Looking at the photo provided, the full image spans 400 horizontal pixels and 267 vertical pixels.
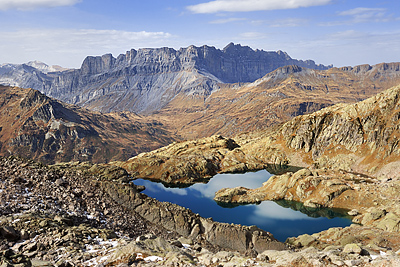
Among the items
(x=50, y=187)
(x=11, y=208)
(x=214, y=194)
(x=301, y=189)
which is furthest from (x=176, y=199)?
(x=11, y=208)

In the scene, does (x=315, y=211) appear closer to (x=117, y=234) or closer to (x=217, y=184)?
(x=217, y=184)

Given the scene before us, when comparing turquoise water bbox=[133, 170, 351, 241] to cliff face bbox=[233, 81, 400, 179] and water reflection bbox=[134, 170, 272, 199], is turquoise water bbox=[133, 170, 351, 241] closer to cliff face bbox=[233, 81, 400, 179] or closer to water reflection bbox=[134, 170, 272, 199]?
water reflection bbox=[134, 170, 272, 199]

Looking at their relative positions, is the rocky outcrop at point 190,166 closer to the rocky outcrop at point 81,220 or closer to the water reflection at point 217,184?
Answer: the water reflection at point 217,184

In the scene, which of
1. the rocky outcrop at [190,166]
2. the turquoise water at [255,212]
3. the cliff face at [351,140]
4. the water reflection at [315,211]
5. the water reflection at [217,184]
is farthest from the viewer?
the cliff face at [351,140]

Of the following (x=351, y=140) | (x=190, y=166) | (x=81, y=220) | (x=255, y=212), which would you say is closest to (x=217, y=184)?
(x=190, y=166)

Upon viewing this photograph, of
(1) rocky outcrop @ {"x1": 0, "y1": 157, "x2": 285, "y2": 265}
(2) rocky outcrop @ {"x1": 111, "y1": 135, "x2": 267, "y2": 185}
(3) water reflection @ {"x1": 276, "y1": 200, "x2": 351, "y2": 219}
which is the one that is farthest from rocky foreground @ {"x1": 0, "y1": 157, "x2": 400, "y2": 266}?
(2) rocky outcrop @ {"x1": 111, "y1": 135, "x2": 267, "y2": 185}

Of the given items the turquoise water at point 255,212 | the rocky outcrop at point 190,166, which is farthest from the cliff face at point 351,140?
the turquoise water at point 255,212

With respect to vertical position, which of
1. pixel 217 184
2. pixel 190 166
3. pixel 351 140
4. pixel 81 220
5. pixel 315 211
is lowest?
pixel 315 211

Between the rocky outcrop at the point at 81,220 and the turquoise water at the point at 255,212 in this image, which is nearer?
the rocky outcrop at the point at 81,220
